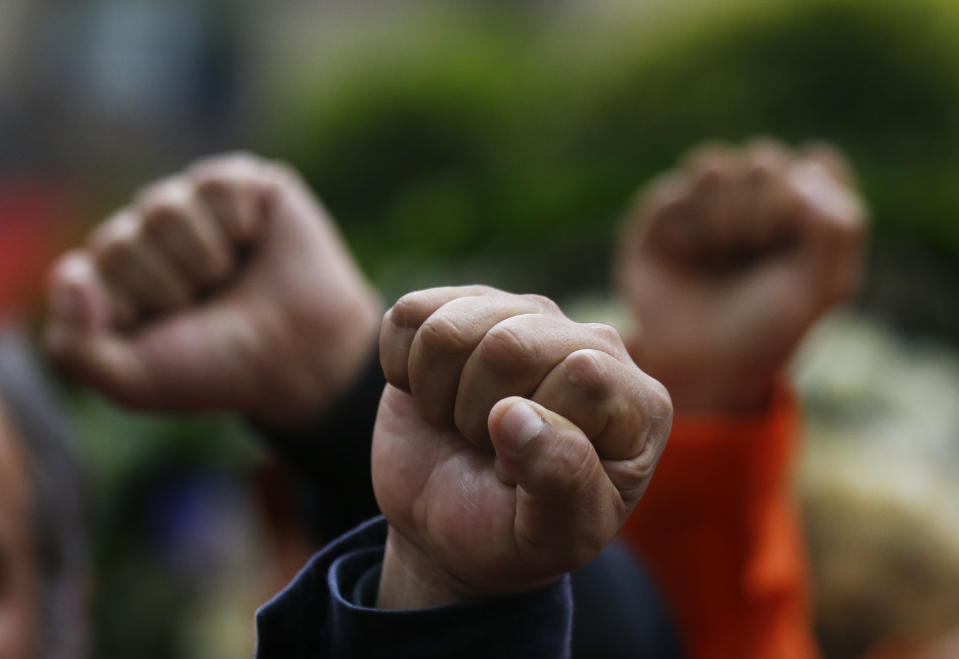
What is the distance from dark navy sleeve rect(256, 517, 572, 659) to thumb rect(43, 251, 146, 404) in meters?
0.28

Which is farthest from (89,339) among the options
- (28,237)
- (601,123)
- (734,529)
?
(28,237)

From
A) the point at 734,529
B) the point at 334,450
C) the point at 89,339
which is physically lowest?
the point at 734,529

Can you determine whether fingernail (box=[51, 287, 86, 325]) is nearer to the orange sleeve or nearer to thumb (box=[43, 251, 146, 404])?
thumb (box=[43, 251, 146, 404])

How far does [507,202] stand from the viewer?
1549 mm

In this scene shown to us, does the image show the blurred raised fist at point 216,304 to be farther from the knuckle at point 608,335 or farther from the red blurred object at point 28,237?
the red blurred object at point 28,237

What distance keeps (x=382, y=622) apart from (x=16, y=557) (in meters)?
0.43

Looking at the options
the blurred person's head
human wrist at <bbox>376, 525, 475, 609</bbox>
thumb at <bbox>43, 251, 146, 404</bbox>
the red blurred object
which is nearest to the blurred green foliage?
the red blurred object

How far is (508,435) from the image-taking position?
280 mm

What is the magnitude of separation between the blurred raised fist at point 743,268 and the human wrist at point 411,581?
315 mm

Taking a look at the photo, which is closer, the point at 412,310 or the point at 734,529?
the point at 412,310

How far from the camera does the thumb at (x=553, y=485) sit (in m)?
0.28

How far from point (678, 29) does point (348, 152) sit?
68 cm

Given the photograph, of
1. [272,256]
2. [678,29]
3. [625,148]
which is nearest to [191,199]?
[272,256]

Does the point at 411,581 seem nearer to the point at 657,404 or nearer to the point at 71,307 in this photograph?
the point at 657,404
